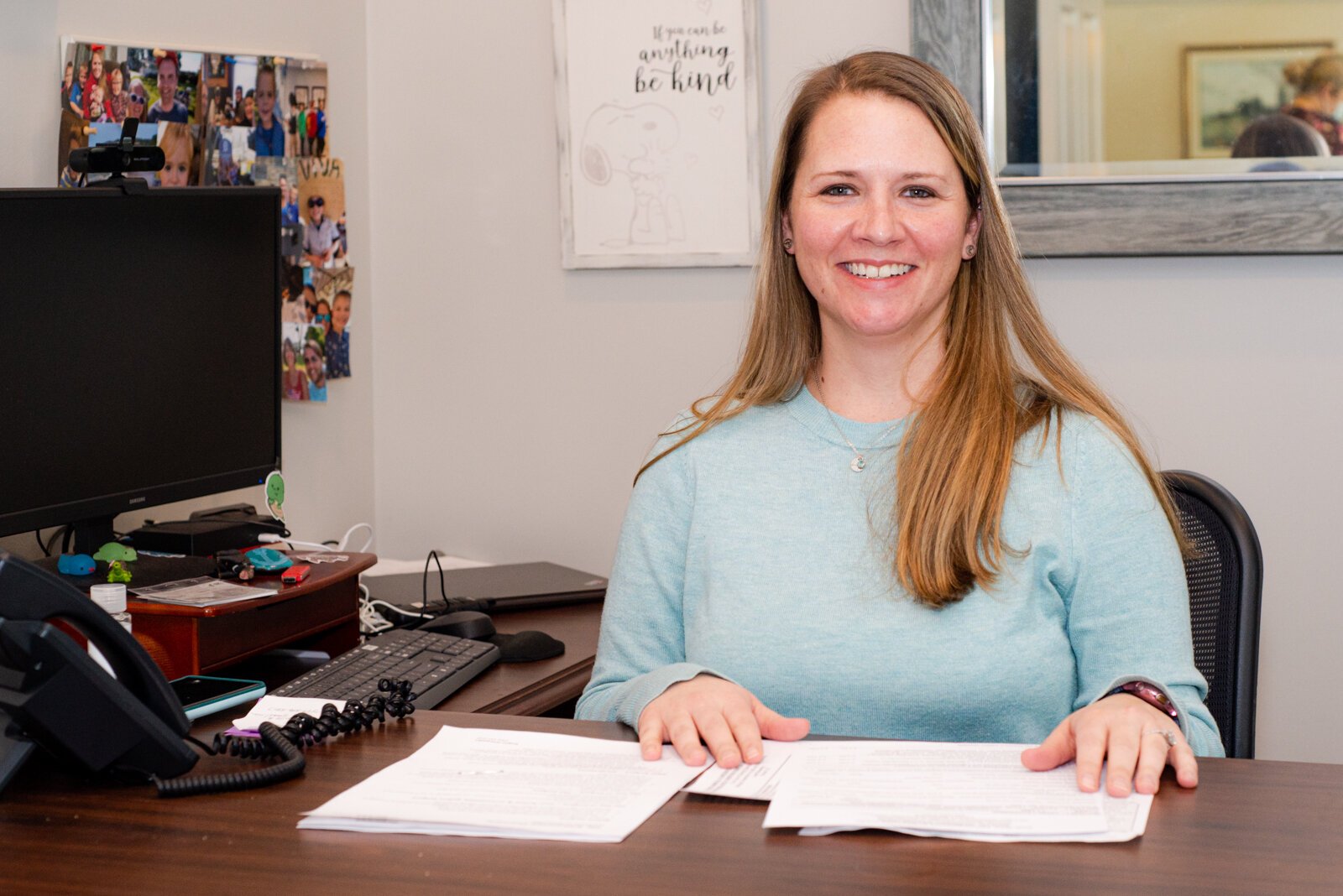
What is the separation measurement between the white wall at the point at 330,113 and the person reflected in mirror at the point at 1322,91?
1.59 m

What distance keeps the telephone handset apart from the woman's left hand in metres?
0.65

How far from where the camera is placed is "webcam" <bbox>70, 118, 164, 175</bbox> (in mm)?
1736

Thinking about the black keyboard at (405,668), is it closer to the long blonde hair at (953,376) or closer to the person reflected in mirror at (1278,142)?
the long blonde hair at (953,376)

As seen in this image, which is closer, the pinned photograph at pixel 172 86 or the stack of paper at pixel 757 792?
the stack of paper at pixel 757 792

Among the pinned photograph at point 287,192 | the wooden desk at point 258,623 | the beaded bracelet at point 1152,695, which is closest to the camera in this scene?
the beaded bracelet at point 1152,695

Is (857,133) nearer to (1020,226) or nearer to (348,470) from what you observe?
(1020,226)

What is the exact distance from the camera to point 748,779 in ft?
3.35

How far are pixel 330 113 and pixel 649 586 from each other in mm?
1411

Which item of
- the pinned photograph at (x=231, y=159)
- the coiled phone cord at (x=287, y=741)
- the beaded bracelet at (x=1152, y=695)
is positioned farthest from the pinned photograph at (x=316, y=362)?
the beaded bracelet at (x=1152, y=695)

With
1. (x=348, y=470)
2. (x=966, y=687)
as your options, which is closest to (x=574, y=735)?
(x=966, y=687)

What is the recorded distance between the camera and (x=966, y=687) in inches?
51.3

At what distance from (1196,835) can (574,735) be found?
49 centimetres

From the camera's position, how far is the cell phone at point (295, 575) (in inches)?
68.1

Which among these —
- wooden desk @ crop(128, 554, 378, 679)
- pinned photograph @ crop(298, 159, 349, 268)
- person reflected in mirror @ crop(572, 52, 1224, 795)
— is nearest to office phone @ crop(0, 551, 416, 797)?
person reflected in mirror @ crop(572, 52, 1224, 795)
